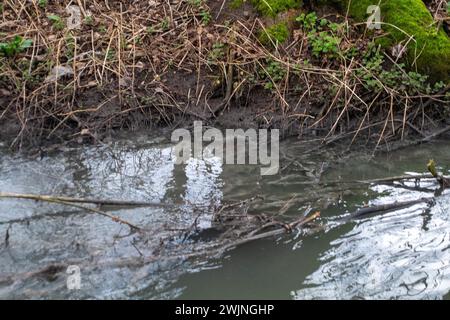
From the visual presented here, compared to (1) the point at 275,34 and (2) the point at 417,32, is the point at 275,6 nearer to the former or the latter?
(1) the point at 275,34

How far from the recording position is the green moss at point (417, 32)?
593 cm

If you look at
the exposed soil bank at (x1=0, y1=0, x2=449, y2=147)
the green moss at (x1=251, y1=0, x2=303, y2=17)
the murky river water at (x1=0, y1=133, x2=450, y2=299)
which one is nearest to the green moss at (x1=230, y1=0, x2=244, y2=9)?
the exposed soil bank at (x1=0, y1=0, x2=449, y2=147)

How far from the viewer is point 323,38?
20.3 ft

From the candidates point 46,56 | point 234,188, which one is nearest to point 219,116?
point 234,188

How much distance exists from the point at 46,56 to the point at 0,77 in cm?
52

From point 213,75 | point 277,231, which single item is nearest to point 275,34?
point 213,75

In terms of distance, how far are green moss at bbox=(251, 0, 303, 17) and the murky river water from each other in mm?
1732

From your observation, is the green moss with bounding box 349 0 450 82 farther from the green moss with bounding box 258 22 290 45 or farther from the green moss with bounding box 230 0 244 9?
the green moss with bounding box 230 0 244 9

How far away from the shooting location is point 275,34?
20.6 ft

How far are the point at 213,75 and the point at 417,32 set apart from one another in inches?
85.7

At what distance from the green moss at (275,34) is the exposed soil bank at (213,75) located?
1cm

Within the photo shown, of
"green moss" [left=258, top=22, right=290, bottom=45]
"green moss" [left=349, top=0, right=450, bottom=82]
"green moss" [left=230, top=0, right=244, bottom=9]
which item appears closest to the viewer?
"green moss" [left=349, top=0, right=450, bottom=82]

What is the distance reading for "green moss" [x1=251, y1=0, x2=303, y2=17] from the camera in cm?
639
